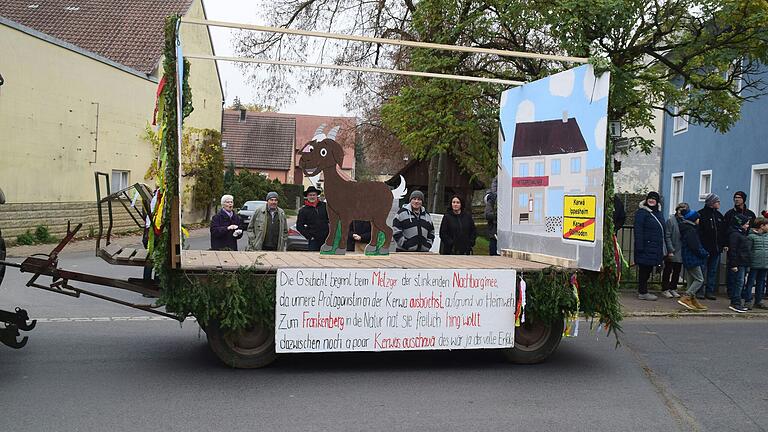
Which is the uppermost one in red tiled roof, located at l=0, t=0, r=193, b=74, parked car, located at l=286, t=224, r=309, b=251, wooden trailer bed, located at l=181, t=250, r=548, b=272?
red tiled roof, located at l=0, t=0, r=193, b=74

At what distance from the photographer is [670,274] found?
526 inches

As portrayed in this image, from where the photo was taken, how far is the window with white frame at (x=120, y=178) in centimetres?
2497

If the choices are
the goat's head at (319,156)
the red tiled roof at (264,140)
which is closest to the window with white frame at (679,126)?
the goat's head at (319,156)

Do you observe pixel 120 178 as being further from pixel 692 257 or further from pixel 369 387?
pixel 369 387

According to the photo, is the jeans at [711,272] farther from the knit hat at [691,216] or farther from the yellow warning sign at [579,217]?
the yellow warning sign at [579,217]

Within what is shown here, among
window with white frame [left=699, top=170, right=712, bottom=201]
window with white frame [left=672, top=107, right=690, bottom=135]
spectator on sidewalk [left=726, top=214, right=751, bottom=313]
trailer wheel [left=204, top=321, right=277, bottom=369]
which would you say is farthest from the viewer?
window with white frame [left=672, top=107, right=690, bottom=135]

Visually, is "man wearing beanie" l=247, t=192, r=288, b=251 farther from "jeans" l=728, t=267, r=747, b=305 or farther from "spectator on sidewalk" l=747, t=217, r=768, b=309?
"spectator on sidewalk" l=747, t=217, r=768, b=309

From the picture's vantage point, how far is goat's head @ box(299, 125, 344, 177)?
767cm

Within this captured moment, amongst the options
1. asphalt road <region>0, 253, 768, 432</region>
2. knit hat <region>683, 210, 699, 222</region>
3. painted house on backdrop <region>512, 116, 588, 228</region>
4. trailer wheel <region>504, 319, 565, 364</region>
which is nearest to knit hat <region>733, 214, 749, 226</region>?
knit hat <region>683, 210, 699, 222</region>

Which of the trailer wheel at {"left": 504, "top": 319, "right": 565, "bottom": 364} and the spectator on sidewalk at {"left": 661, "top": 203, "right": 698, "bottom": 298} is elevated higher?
the spectator on sidewalk at {"left": 661, "top": 203, "right": 698, "bottom": 298}

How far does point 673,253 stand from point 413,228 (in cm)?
512

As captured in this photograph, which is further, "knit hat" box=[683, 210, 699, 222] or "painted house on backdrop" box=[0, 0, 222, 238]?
"painted house on backdrop" box=[0, 0, 222, 238]

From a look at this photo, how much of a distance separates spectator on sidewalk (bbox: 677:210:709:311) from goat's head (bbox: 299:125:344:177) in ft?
22.3

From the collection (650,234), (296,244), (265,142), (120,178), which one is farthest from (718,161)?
(265,142)
